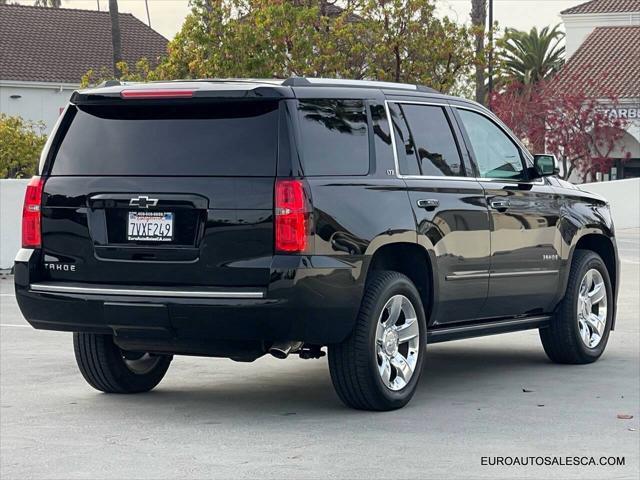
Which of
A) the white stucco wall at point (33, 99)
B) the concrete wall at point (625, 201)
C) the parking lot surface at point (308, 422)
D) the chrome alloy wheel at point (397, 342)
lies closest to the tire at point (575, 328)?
the parking lot surface at point (308, 422)

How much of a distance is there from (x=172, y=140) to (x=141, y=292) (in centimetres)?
92

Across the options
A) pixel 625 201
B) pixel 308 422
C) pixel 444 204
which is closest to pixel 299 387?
pixel 308 422

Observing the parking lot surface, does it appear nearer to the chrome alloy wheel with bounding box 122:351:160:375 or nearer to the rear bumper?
the chrome alloy wheel with bounding box 122:351:160:375

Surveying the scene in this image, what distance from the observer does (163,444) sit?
325 inches

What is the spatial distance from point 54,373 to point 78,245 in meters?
2.42

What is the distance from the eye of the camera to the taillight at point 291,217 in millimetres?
8664

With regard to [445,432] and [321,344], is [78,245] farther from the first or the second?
[445,432]

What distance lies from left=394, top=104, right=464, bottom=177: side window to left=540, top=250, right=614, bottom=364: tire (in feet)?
5.51

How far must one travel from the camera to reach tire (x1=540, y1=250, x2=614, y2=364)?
11.4 meters

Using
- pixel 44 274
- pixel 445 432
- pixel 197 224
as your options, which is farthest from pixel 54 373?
pixel 445 432

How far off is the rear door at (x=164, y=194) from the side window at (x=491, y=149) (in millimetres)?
2152

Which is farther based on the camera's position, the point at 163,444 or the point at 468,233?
the point at 468,233

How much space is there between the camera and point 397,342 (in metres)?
9.48

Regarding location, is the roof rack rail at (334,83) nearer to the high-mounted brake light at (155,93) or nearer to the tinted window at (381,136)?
the tinted window at (381,136)
